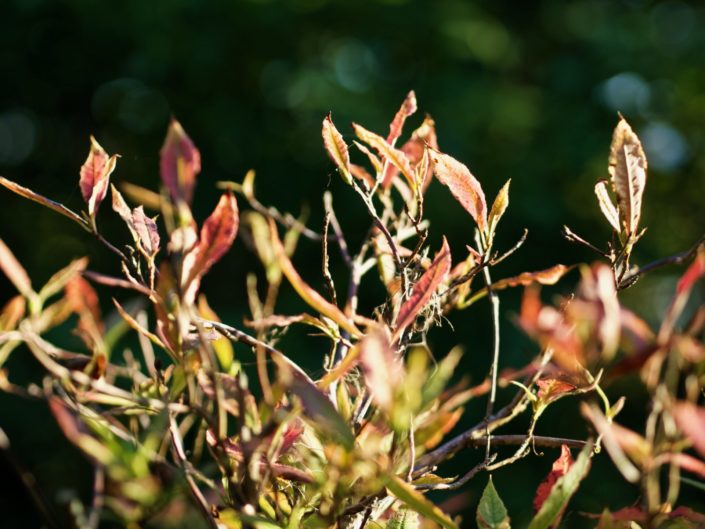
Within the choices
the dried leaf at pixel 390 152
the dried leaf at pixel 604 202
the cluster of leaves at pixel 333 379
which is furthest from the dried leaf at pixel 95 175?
the dried leaf at pixel 604 202

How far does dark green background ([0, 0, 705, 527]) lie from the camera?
3.03m

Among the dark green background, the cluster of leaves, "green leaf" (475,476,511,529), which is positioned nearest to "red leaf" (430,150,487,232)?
the cluster of leaves

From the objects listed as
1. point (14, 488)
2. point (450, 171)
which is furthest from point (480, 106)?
point (450, 171)

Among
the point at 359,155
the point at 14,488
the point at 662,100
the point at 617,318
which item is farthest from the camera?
the point at 662,100

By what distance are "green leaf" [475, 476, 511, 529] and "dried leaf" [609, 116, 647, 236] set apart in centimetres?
12

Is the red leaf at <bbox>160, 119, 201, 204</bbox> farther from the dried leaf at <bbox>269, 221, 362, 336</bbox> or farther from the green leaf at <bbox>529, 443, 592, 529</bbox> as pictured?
the green leaf at <bbox>529, 443, 592, 529</bbox>

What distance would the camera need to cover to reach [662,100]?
366cm

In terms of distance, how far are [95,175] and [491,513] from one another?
0.21 metres

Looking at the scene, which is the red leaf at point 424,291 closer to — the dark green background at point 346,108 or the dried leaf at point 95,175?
the dried leaf at point 95,175

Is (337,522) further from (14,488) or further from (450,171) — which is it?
(14,488)

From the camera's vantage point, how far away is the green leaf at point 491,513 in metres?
0.29

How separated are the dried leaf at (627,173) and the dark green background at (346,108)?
91.8 inches

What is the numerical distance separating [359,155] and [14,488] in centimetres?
197

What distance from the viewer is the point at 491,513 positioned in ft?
0.98
